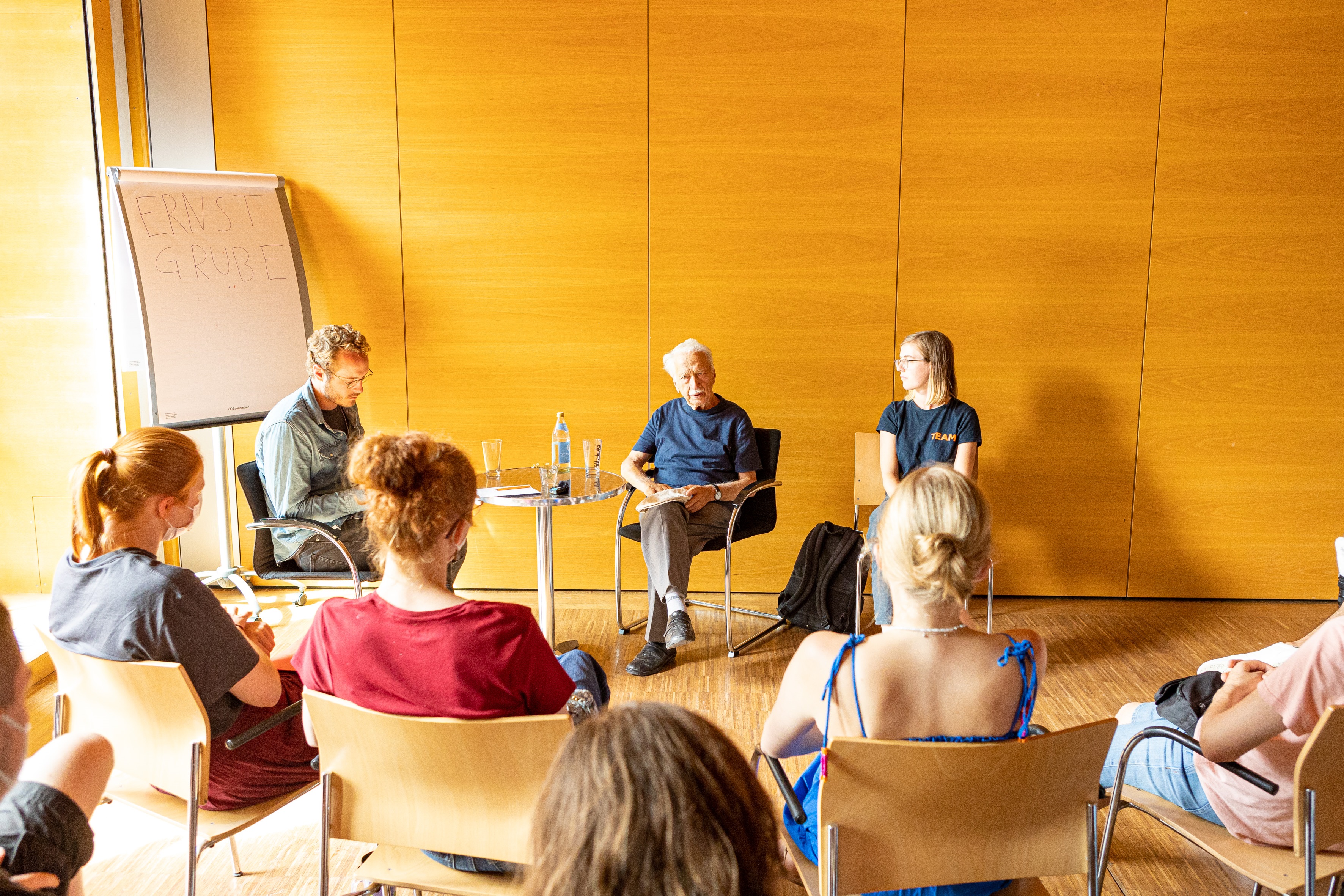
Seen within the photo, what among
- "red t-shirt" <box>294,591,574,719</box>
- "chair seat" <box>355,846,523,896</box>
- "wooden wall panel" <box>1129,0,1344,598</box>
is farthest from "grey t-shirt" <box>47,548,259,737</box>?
"wooden wall panel" <box>1129,0,1344,598</box>

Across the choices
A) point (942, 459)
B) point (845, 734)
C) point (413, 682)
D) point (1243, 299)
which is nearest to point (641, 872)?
point (845, 734)

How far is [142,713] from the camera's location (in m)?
1.85

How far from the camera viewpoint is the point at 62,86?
410 cm

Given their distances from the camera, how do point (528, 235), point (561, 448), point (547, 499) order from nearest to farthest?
1. point (547, 499)
2. point (561, 448)
3. point (528, 235)

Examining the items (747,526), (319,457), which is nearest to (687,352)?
(747,526)

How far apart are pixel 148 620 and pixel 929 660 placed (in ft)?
4.80

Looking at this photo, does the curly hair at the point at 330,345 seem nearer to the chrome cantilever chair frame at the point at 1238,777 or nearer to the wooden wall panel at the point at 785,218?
the wooden wall panel at the point at 785,218

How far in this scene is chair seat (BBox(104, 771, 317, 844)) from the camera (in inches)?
74.9

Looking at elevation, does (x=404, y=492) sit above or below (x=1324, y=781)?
above

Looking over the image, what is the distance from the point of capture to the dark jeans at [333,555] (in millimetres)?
3547

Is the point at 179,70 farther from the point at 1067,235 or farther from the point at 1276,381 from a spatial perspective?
the point at 1276,381

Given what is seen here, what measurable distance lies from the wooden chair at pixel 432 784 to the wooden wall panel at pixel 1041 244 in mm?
3296

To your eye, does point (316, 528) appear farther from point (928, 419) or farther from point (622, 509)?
point (928, 419)

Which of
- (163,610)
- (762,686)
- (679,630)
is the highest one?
(163,610)
